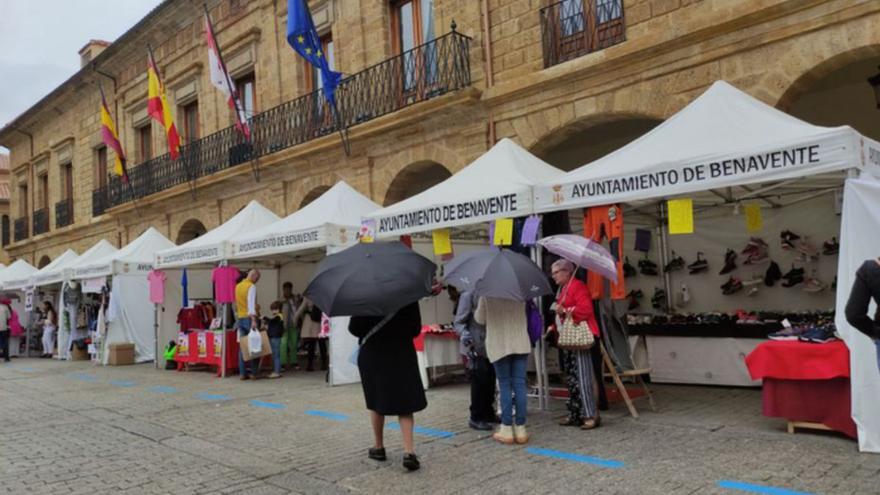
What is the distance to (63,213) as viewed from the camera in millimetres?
24828

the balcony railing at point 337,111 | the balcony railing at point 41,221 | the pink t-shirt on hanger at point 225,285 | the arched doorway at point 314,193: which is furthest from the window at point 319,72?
the balcony railing at point 41,221

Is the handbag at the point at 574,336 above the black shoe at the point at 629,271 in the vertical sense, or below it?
below

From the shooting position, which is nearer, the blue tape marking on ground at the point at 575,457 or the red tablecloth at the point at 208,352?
the blue tape marking on ground at the point at 575,457

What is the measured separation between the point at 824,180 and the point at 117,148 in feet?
55.6

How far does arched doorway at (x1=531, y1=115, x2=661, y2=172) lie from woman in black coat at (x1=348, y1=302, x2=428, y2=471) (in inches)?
228

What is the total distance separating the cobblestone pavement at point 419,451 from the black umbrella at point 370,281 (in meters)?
1.27

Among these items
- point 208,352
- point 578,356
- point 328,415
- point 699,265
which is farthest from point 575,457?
point 208,352

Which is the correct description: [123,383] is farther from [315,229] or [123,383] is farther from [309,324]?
[315,229]

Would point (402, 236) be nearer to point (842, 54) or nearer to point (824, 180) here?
point (824, 180)

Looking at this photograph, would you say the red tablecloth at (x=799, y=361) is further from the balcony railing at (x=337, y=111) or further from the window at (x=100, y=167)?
the window at (x=100, y=167)

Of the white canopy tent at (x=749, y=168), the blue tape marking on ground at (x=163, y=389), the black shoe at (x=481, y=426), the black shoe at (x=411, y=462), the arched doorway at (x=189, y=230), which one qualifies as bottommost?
the blue tape marking on ground at (x=163, y=389)

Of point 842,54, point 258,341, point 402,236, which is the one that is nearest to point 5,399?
point 258,341

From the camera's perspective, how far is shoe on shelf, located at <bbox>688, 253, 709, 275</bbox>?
9.60 meters

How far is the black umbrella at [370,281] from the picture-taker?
Answer: 14.6ft
